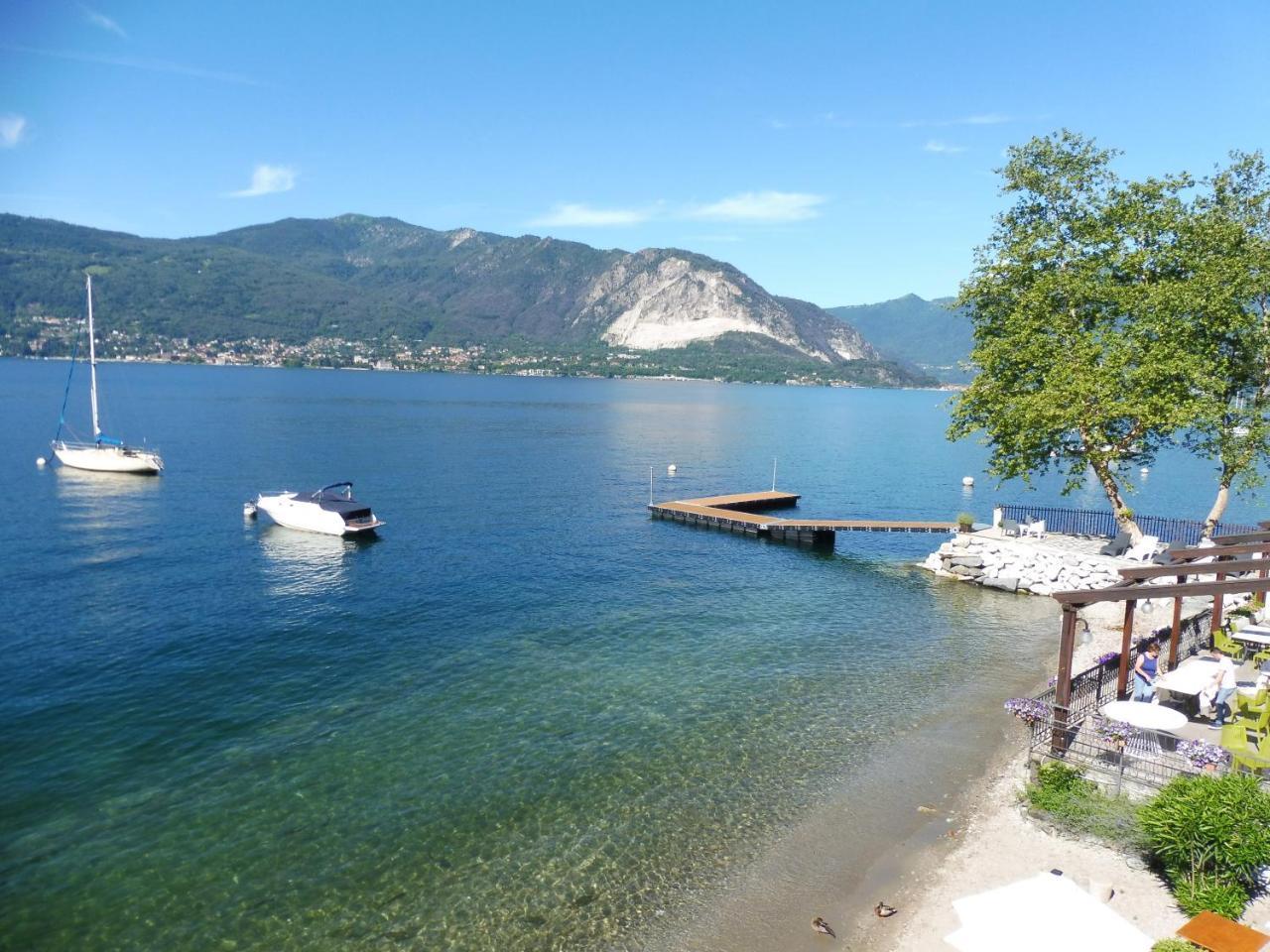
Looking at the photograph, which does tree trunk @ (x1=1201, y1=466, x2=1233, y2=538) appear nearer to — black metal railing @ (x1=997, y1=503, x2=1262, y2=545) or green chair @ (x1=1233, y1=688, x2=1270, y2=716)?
black metal railing @ (x1=997, y1=503, x2=1262, y2=545)

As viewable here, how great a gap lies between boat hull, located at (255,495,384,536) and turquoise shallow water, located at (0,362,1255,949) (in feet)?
3.20

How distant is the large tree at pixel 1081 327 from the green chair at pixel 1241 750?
18463 mm

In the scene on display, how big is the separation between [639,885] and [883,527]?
35.6m

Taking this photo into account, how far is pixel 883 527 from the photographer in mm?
45875

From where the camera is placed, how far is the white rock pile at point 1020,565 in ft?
109

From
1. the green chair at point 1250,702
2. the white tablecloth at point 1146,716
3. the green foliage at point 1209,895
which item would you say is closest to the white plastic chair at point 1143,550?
the green chair at point 1250,702

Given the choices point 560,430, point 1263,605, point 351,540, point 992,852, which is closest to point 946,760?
point 992,852

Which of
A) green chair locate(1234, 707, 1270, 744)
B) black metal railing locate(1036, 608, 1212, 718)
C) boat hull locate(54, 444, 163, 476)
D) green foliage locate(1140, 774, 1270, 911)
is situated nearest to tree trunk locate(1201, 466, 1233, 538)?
black metal railing locate(1036, 608, 1212, 718)

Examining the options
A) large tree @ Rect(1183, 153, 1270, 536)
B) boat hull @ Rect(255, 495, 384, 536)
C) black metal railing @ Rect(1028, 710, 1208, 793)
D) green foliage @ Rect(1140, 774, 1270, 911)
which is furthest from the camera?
boat hull @ Rect(255, 495, 384, 536)

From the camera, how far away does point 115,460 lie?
64.1 m

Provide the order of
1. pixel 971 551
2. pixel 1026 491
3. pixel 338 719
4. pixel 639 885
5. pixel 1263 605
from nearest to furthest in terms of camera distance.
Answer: pixel 639 885 → pixel 338 719 → pixel 1263 605 → pixel 971 551 → pixel 1026 491

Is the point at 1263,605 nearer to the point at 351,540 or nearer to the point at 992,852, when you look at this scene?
the point at 992,852

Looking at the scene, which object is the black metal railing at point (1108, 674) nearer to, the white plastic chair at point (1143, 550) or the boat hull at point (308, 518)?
the white plastic chair at point (1143, 550)

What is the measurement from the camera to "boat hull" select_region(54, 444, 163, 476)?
6419 centimetres
